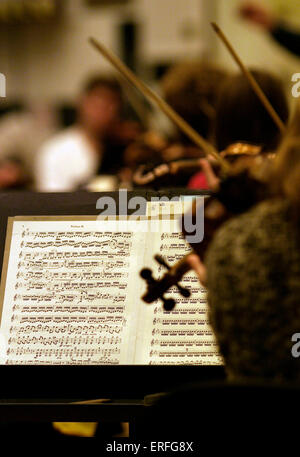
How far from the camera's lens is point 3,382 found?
127 centimetres

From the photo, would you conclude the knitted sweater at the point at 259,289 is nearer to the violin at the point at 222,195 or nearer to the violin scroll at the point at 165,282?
the violin at the point at 222,195

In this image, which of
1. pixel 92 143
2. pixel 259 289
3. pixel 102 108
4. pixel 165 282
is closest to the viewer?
pixel 259 289

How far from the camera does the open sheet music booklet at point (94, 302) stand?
1.25 metres

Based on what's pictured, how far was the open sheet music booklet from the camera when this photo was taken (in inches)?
49.2

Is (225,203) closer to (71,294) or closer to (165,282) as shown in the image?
(165,282)

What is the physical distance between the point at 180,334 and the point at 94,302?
143mm

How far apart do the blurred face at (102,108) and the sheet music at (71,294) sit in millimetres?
2144

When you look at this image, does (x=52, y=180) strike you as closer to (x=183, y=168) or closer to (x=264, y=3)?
(x=264, y=3)

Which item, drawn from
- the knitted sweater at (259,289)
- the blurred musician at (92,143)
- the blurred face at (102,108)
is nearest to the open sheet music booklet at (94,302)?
the knitted sweater at (259,289)

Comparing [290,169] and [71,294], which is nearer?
[290,169]

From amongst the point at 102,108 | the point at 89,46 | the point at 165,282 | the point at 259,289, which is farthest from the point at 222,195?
the point at 89,46

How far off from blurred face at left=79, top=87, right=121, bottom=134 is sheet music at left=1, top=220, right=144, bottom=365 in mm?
2144

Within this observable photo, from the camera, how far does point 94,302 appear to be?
127 cm
